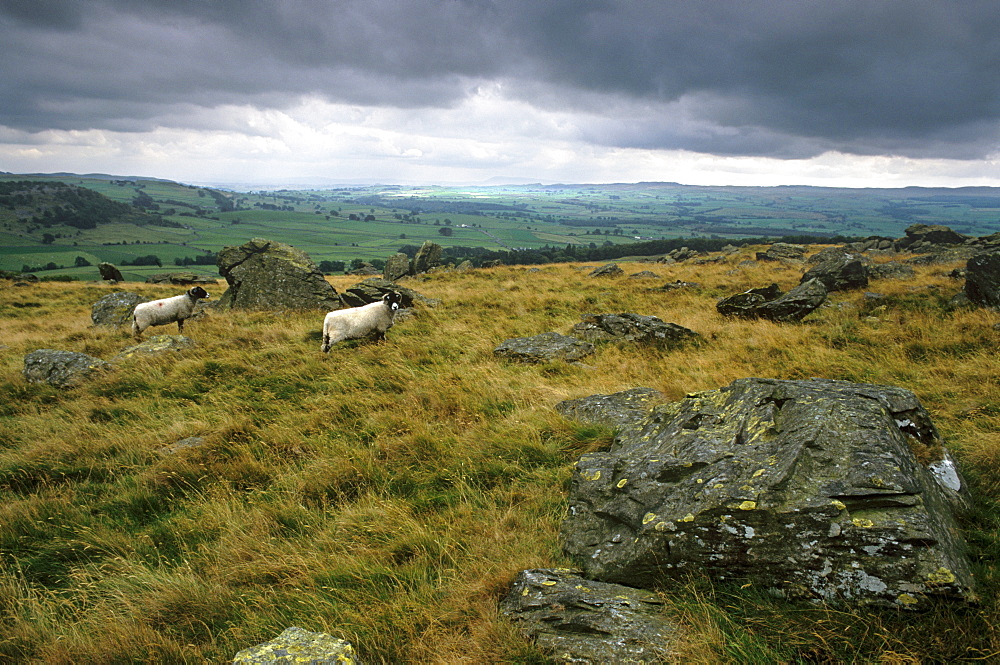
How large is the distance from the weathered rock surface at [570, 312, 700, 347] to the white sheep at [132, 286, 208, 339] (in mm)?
14541

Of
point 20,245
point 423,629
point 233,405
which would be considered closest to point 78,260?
point 20,245

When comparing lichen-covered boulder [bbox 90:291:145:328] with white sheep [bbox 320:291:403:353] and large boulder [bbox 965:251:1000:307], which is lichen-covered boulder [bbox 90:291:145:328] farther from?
large boulder [bbox 965:251:1000:307]

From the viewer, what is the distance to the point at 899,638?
9.55ft

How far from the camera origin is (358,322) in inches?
527

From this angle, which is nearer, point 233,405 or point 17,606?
point 17,606

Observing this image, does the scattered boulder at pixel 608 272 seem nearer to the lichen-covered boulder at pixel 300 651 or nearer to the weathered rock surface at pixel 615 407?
the weathered rock surface at pixel 615 407

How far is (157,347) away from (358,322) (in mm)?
5475

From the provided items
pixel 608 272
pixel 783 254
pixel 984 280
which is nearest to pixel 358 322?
pixel 984 280

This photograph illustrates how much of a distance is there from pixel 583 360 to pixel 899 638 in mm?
8556

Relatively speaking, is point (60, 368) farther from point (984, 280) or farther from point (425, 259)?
point (425, 259)

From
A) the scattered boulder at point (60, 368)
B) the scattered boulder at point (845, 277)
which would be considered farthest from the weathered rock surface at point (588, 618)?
the scattered boulder at point (845, 277)

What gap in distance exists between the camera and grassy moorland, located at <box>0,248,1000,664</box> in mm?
3568

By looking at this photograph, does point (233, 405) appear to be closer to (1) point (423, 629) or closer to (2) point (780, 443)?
(1) point (423, 629)

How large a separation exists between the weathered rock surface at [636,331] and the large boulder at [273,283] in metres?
12.1
